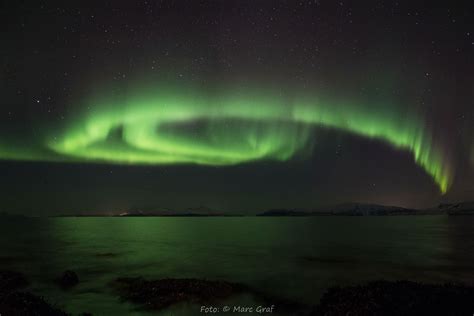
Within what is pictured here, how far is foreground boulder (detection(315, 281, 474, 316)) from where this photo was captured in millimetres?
13688

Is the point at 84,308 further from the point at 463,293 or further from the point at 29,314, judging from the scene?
the point at 463,293

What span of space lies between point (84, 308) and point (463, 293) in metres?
18.8

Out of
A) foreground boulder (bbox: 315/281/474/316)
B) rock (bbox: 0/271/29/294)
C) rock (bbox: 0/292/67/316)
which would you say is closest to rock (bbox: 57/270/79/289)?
rock (bbox: 0/271/29/294)

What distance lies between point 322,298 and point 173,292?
8290 millimetres

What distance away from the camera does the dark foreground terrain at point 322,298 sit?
13.7 m

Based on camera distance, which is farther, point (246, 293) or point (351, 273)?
point (351, 273)

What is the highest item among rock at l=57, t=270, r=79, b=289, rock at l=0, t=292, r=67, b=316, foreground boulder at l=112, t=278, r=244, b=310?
rock at l=0, t=292, r=67, b=316

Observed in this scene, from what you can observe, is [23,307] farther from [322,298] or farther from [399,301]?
[399,301]

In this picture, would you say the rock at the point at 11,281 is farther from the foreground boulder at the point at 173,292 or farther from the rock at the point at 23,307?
the rock at the point at 23,307

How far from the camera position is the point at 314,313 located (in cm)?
1534

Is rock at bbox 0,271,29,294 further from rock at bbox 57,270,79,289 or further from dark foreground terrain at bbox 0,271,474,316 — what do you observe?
rock at bbox 57,270,79,289

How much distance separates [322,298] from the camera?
1762 cm

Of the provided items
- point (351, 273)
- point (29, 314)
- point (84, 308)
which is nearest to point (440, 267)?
point (351, 273)

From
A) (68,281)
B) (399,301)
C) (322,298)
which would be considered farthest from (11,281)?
(399,301)
